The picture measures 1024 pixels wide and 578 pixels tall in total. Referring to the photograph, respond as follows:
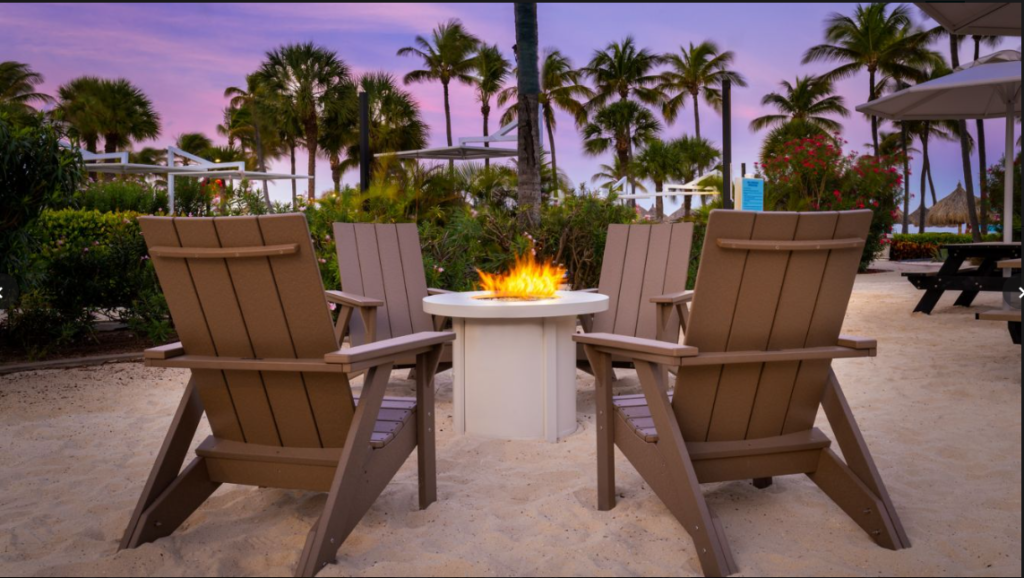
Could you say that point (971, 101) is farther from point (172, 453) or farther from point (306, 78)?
point (306, 78)

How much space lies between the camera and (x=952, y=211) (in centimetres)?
3675

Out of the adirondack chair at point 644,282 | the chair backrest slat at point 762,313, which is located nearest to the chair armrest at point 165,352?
the chair backrest slat at point 762,313

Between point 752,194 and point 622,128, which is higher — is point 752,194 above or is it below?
below

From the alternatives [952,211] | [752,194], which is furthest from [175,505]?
[952,211]

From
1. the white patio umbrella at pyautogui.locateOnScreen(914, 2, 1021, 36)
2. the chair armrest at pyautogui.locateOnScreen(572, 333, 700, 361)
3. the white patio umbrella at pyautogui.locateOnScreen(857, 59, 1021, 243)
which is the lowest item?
the chair armrest at pyautogui.locateOnScreen(572, 333, 700, 361)

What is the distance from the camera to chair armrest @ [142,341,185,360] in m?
2.14

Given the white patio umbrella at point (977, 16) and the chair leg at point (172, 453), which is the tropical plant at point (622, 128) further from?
the chair leg at point (172, 453)

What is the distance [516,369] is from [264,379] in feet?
4.74

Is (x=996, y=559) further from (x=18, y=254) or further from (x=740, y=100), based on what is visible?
(x=740, y=100)

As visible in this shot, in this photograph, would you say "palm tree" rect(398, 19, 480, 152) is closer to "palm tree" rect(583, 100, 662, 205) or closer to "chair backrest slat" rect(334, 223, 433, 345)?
"palm tree" rect(583, 100, 662, 205)

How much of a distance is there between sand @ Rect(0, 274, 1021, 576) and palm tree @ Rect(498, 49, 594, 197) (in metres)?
29.3

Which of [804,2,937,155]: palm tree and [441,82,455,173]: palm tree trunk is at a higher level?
[804,2,937,155]: palm tree

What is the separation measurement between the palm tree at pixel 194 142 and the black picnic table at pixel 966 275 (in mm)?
35708

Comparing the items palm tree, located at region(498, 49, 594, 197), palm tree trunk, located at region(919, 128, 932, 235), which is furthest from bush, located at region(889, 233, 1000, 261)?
palm tree trunk, located at region(919, 128, 932, 235)
